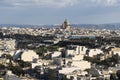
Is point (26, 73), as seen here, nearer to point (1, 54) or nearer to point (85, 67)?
point (85, 67)

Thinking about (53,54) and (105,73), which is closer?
(105,73)

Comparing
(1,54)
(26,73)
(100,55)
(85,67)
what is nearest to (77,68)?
(85,67)

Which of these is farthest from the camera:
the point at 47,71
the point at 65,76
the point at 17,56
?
the point at 17,56

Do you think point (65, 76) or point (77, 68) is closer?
point (65, 76)

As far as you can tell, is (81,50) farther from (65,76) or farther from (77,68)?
(65,76)

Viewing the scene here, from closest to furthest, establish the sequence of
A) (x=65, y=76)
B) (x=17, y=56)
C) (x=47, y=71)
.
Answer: (x=65, y=76) → (x=47, y=71) → (x=17, y=56)

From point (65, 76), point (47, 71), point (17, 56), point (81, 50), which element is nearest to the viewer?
point (65, 76)

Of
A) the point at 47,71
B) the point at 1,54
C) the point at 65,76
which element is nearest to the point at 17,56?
the point at 1,54

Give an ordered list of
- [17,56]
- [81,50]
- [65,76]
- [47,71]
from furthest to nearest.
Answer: [81,50] < [17,56] < [47,71] < [65,76]
